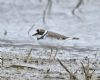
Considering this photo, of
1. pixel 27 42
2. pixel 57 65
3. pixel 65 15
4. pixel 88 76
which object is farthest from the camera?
pixel 65 15

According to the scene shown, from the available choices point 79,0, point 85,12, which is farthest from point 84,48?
point 79,0

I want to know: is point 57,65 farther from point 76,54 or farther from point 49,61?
point 76,54

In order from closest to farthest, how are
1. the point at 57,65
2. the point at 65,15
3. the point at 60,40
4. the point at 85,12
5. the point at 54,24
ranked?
the point at 57,65, the point at 60,40, the point at 54,24, the point at 65,15, the point at 85,12

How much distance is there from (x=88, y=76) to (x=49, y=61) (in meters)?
1.70

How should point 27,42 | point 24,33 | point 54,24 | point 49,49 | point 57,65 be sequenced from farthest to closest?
point 54,24
point 24,33
point 27,42
point 49,49
point 57,65

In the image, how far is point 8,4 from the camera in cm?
1387

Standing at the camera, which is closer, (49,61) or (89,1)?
(49,61)

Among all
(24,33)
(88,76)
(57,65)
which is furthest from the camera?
(24,33)

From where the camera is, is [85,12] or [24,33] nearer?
[24,33]

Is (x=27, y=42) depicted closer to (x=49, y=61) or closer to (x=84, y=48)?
(x=84, y=48)

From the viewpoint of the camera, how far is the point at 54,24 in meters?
10.4

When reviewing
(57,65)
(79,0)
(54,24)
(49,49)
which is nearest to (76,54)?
(49,49)

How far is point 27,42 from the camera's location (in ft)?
27.3

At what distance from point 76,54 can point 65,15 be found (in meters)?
4.38
